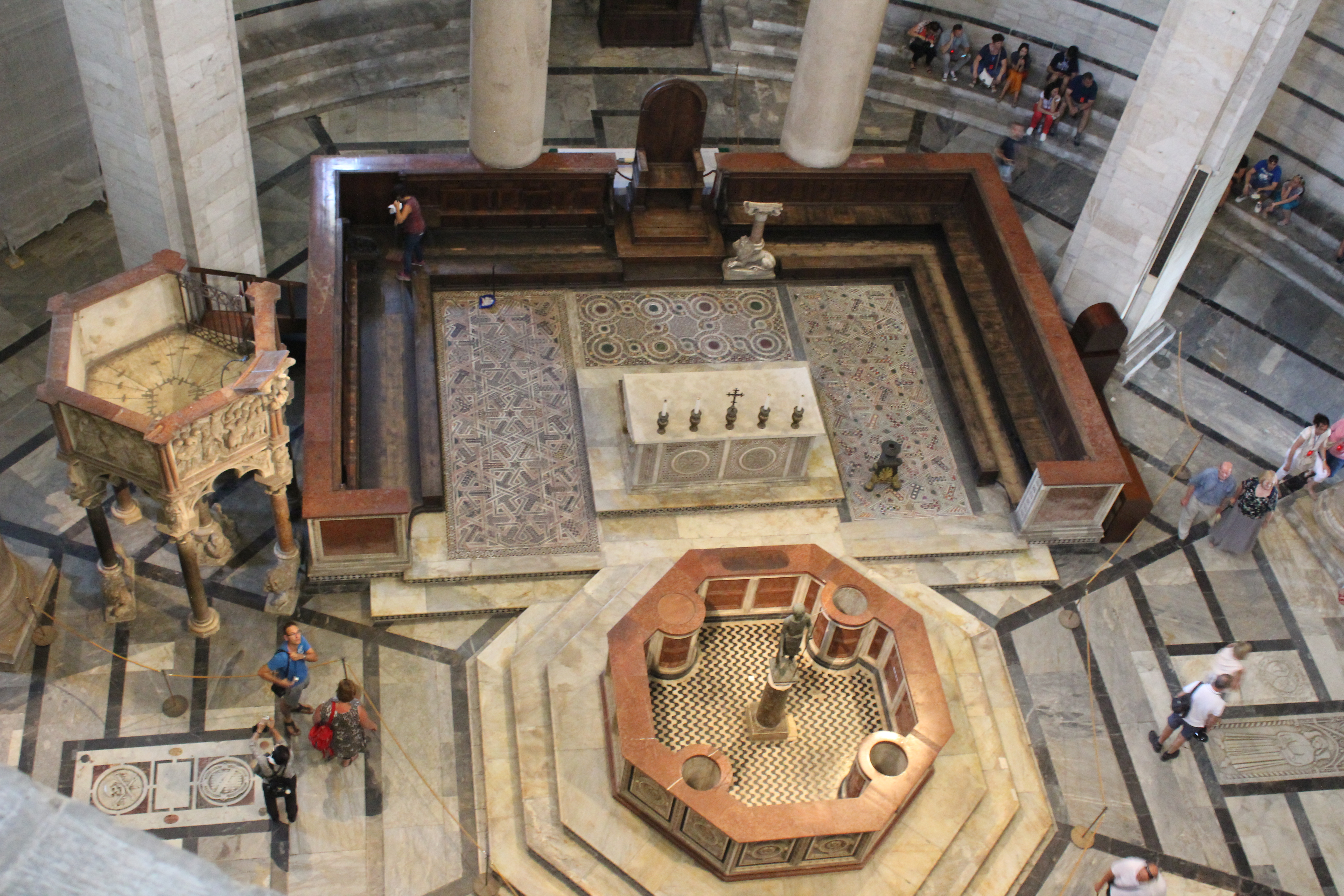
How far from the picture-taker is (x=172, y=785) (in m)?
9.07

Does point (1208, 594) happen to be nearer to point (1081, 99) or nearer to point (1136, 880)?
point (1136, 880)

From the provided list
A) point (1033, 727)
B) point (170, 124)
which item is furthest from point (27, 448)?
point (1033, 727)

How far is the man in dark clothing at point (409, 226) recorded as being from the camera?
1162 cm

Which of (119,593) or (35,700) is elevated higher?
(119,593)

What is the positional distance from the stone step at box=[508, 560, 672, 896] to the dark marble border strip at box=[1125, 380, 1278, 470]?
5078 millimetres

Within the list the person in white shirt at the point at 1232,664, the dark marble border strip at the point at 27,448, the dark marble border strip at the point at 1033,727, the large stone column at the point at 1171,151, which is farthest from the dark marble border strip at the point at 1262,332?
the dark marble border strip at the point at 27,448

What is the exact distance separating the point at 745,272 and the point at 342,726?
19.5ft

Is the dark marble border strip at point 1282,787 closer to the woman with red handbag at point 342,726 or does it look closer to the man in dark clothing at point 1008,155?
the woman with red handbag at point 342,726

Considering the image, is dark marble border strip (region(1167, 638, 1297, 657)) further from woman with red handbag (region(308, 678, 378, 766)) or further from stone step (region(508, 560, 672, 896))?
woman with red handbag (region(308, 678, 378, 766))

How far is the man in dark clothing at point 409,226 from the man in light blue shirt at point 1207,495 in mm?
6968

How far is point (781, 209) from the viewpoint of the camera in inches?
501

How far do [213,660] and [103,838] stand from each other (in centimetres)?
868

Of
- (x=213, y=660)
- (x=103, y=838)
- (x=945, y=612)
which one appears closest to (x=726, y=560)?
(x=945, y=612)

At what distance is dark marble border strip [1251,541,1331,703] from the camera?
1050 centimetres
